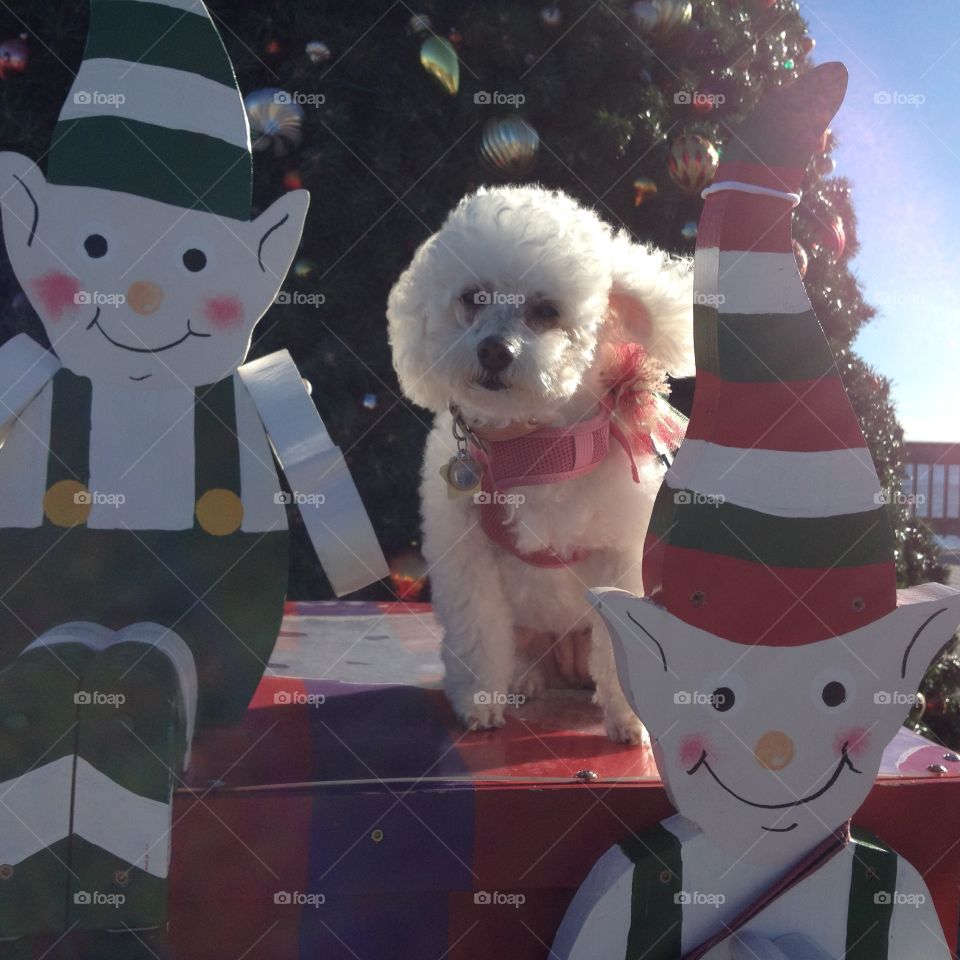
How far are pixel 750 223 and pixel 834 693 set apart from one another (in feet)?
1.86

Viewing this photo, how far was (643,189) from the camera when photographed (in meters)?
2.83

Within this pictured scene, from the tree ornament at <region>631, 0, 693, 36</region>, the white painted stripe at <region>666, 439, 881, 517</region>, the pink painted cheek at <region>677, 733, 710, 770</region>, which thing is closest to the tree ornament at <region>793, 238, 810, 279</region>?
the tree ornament at <region>631, 0, 693, 36</region>

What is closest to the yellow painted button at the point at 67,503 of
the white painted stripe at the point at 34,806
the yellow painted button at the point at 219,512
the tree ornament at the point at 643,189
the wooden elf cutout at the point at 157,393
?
the wooden elf cutout at the point at 157,393

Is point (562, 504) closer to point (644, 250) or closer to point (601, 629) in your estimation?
point (601, 629)

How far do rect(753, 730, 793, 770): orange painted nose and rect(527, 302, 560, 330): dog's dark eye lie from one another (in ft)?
2.55

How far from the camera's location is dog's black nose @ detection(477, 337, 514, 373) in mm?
1474

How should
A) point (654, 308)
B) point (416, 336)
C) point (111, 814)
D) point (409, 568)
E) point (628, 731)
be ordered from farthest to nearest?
point (409, 568) → point (416, 336) → point (654, 308) → point (628, 731) → point (111, 814)

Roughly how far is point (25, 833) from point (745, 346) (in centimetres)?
99

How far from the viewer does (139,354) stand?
1284 mm

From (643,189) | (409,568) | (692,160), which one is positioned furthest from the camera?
(409,568)

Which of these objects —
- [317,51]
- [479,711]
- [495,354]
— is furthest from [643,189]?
[479,711]

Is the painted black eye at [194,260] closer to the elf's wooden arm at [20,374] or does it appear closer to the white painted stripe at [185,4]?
the elf's wooden arm at [20,374]

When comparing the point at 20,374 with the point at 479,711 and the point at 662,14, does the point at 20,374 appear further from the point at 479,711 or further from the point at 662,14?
the point at 662,14

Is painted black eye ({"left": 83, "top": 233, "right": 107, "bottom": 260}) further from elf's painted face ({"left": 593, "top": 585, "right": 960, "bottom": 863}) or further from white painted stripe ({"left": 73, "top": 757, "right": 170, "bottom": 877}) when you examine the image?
elf's painted face ({"left": 593, "top": 585, "right": 960, "bottom": 863})
